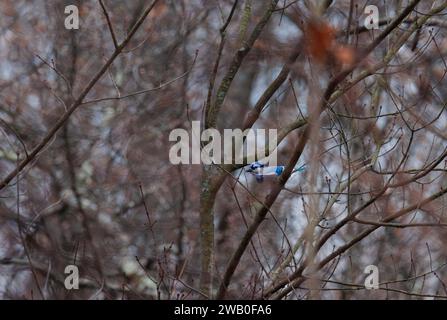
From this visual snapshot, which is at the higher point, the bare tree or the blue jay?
the bare tree

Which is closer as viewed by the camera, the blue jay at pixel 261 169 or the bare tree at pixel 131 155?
the blue jay at pixel 261 169

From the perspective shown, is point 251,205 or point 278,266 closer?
point 251,205

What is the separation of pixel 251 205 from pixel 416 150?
4.17 m

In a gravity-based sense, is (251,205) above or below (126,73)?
below

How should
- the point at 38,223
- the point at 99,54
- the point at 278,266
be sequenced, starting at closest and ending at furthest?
the point at 278,266
the point at 38,223
the point at 99,54

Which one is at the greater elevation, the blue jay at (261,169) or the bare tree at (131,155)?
the bare tree at (131,155)

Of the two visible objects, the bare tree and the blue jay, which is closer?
the blue jay

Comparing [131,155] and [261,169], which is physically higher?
[131,155]

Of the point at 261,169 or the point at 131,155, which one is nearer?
the point at 261,169
